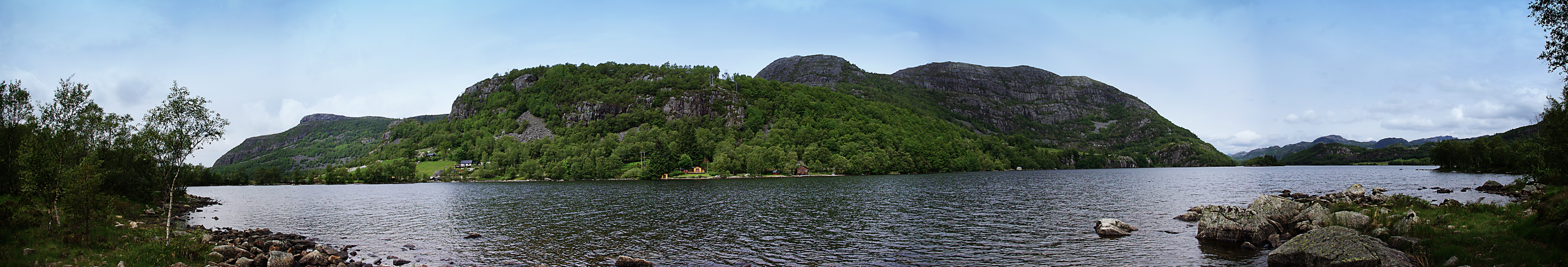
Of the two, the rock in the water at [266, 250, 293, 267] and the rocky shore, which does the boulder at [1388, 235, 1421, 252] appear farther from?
the rock in the water at [266, 250, 293, 267]

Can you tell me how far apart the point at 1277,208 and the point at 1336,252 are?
1530 cm

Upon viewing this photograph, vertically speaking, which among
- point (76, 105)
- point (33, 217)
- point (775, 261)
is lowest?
point (775, 261)

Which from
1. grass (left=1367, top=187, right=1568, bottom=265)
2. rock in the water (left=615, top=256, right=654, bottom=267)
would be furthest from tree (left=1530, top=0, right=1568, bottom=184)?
rock in the water (left=615, top=256, right=654, bottom=267)

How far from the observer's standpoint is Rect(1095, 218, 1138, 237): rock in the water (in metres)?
31.7

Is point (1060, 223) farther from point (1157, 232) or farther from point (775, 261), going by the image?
point (775, 261)

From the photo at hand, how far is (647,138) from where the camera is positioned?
193875mm

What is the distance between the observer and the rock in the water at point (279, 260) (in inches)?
922

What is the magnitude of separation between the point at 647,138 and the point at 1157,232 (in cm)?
17398

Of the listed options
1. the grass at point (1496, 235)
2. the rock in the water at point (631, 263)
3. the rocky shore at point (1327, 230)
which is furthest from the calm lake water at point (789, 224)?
the grass at point (1496, 235)

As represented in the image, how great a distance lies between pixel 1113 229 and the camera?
105 ft

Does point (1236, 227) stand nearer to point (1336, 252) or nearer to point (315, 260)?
point (1336, 252)

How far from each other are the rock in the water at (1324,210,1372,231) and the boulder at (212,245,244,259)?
4704 centimetres

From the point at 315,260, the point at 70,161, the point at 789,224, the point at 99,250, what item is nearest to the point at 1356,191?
the point at 789,224

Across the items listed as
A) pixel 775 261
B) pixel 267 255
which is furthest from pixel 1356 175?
pixel 267 255
